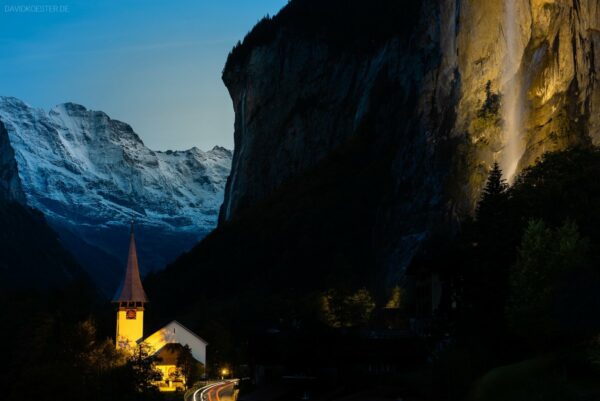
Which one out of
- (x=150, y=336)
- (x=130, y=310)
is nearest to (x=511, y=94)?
(x=150, y=336)

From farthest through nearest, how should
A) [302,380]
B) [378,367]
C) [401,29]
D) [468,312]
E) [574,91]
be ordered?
A: [401,29], [574,91], [302,380], [378,367], [468,312]

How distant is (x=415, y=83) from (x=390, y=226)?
26.9 m

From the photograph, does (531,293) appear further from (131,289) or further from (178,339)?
(131,289)

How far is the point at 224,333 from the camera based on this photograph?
152 m

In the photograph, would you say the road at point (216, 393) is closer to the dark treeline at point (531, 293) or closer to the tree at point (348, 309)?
the tree at point (348, 309)

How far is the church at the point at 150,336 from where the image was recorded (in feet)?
459

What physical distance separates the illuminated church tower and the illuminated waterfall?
51.9m

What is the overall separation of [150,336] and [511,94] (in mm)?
56592

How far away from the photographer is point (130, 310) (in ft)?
481

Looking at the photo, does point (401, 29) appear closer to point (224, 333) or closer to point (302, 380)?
point (224, 333)

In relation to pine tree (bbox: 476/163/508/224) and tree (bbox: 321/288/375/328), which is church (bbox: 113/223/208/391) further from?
pine tree (bbox: 476/163/508/224)

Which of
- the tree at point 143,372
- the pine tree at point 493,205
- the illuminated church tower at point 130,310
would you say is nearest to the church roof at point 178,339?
the illuminated church tower at point 130,310

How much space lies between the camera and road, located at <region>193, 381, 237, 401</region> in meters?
105

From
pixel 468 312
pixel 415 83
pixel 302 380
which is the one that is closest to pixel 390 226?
pixel 415 83
